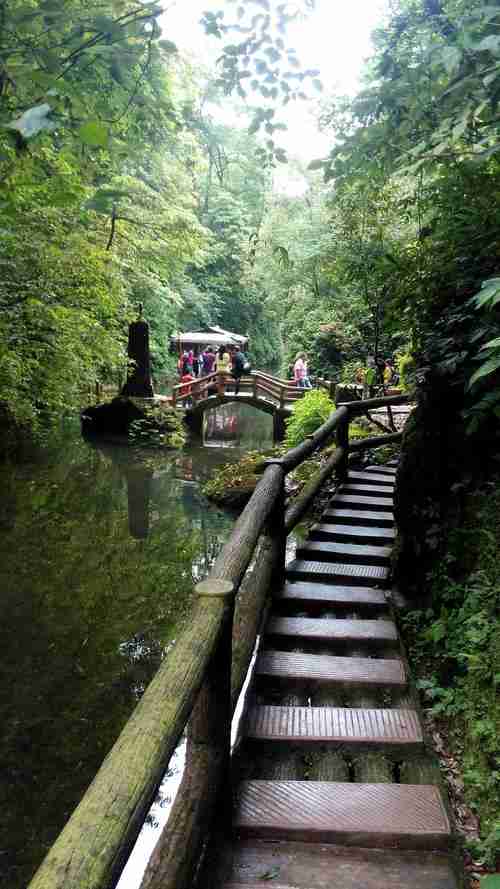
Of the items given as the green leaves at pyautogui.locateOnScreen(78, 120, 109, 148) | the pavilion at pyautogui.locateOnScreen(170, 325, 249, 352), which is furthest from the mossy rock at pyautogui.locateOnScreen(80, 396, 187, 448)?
the green leaves at pyautogui.locateOnScreen(78, 120, 109, 148)

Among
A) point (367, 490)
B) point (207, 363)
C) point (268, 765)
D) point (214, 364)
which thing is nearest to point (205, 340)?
point (207, 363)

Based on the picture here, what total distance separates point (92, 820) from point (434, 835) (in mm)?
1460

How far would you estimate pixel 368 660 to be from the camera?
127 inches

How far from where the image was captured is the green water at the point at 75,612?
425cm

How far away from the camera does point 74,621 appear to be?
6.42m

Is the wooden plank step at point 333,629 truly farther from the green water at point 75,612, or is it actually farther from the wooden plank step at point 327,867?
the wooden plank step at point 327,867

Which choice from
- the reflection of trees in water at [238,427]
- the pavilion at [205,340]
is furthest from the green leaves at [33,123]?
the pavilion at [205,340]

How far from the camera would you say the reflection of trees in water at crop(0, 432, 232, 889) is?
13.9ft

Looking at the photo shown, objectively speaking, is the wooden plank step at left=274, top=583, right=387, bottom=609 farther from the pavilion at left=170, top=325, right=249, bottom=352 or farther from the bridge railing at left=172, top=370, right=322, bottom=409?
the pavilion at left=170, top=325, right=249, bottom=352

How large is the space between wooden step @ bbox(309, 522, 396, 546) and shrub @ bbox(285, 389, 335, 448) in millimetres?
5649

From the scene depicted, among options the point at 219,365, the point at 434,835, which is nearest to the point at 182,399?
the point at 219,365

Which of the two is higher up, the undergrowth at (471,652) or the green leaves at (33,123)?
the green leaves at (33,123)

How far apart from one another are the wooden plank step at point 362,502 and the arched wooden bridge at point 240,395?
1257cm

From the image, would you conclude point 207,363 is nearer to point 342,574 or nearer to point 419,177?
point 419,177
